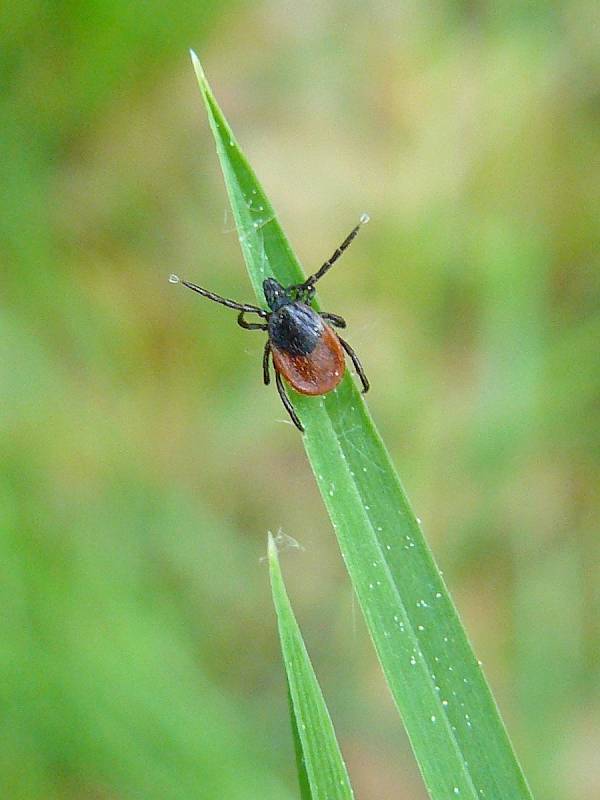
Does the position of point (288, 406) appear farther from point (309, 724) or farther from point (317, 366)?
point (309, 724)

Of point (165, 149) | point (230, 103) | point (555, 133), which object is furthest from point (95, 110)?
point (555, 133)

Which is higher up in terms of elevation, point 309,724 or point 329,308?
point 329,308

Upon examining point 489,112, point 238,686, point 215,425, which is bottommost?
point 238,686

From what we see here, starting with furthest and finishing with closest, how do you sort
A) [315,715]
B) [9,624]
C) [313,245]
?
[313,245] < [9,624] < [315,715]

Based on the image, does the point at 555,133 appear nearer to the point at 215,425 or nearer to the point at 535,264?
the point at 535,264

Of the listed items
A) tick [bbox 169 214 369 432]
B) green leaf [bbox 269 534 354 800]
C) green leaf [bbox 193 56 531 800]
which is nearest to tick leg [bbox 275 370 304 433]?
tick [bbox 169 214 369 432]

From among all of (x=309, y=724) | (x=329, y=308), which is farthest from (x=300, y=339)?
(x=329, y=308)
